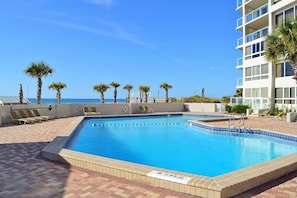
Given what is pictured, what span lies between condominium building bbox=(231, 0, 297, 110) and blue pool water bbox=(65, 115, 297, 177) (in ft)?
33.3

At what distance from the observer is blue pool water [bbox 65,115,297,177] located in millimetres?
7770

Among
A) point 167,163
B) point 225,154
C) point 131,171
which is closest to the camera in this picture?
point 131,171

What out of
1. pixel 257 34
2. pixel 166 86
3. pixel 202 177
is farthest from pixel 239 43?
pixel 202 177

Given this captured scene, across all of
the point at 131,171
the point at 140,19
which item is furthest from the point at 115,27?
the point at 131,171

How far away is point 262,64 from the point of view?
2245cm

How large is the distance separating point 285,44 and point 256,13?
910 centimetres

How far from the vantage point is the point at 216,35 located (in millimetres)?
29984

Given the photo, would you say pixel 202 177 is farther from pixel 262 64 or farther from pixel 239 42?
pixel 239 42

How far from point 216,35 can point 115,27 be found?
12.0 metres

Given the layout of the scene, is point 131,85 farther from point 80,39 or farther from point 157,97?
point 80,39

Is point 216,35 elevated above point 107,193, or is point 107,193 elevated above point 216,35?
point 216,35

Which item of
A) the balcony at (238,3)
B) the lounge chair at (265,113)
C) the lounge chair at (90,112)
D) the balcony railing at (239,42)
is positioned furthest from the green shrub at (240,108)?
the lounge chair at (90,112)

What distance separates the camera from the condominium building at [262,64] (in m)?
19.7

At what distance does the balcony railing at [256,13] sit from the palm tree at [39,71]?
63.3 ft
